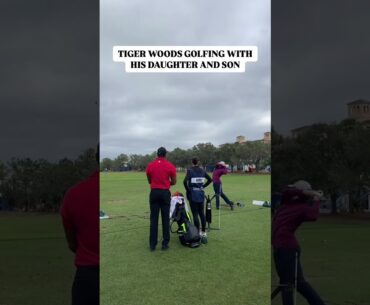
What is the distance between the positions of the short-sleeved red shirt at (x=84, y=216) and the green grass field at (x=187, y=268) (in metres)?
1.10

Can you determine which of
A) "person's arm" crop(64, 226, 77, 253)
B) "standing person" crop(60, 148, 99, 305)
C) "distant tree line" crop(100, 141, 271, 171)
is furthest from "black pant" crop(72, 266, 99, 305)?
"distant tree line" crop(100, 141, 271, 171)

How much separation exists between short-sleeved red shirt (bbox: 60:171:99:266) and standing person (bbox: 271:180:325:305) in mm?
1358

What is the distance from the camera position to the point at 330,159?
3988mm

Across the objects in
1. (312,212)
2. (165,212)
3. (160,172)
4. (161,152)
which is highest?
(161,152)

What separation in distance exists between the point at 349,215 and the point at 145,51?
2.58 meters

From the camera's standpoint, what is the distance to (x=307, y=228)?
13.0 feet

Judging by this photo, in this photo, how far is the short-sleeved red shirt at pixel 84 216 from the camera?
2410 millimetres

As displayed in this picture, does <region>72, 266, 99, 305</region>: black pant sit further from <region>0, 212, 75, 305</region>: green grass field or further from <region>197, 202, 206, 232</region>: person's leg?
<region>197, 202, 206, 232</region>: person's leg

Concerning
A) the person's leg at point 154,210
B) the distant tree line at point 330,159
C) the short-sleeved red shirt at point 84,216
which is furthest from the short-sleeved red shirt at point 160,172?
the short-sleeved red shirt at point 84,216

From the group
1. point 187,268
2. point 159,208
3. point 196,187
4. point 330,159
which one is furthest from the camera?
point 196,187

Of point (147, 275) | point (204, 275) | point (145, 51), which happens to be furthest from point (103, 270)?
point (145, 51)

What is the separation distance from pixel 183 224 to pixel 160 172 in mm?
1218

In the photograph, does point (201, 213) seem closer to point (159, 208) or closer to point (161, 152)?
point (159, 208)

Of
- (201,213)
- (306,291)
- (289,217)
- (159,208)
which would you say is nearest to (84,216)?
(289,217)
